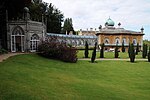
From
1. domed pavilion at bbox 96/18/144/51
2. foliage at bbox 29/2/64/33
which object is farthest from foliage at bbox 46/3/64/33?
domed pavilion at bbox 96/18/144/51

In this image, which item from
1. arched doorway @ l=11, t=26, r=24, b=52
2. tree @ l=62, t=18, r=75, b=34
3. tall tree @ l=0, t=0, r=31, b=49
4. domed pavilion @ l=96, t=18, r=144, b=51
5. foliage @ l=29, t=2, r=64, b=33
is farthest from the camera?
tree @ l=62, t=18, r=75, b=34

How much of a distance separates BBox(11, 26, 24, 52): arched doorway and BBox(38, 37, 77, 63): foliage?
390 cm

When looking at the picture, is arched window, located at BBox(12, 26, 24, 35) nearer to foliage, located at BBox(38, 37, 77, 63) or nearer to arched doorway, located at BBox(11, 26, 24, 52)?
arched doorway, located at BBox(11, 26, 24, 52)

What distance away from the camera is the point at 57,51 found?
29844mm

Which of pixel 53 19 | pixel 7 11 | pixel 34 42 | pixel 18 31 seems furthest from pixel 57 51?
pixel 53 19

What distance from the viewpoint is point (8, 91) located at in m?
10.4

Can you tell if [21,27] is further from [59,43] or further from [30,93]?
[30,93]

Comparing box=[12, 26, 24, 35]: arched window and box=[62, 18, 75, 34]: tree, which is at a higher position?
box=[62, 18, 75, 34]: tree

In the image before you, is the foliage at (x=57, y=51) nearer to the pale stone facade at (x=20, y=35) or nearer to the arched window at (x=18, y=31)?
the pale stone facade at (x=20, y=35)

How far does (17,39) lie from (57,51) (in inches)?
265

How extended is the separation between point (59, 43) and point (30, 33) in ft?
16.4

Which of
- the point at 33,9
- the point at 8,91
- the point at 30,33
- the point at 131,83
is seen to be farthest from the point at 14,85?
the point at 33,9

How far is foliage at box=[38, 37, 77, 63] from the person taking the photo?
1168 inches

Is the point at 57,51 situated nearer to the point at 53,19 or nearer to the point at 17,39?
the point at 17,39
